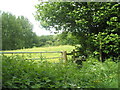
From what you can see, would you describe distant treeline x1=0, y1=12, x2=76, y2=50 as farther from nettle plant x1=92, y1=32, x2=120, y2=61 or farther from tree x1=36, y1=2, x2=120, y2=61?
nettle plant x1=92, y1=32, x2=120, y2=61

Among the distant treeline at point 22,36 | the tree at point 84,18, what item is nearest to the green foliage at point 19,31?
the distant treeline at point 22,36

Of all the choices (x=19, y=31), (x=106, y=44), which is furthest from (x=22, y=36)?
(x=106, y=44)

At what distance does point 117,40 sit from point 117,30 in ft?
1.36

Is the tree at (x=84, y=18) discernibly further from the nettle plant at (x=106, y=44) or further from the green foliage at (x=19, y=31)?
the green foliage at (x=19, y=31)

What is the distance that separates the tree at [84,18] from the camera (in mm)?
5152

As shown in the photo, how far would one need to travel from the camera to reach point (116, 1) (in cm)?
512

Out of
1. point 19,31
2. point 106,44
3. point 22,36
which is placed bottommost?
point 106,44

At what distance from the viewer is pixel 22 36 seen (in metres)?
7.75

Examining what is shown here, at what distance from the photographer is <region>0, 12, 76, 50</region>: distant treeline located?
6453mm

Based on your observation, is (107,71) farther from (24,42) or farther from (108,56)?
(24,42)

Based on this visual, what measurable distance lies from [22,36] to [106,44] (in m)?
4.36

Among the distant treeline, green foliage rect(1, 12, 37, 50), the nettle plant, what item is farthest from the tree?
green foliage rect(1, 12, 37, 50)

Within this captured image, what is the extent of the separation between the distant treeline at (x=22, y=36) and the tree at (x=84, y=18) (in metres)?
0.56

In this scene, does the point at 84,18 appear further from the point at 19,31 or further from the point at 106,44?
the point at 19,31
